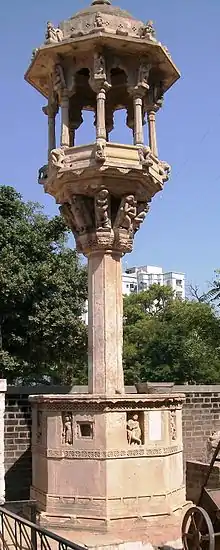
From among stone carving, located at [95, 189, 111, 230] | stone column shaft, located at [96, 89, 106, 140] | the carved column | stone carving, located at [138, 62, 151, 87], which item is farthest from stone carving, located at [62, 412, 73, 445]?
stone carving, located at [138, 62, 151, 87]

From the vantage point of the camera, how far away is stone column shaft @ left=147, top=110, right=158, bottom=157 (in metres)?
11.3

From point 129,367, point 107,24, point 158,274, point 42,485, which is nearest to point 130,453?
point 42,485

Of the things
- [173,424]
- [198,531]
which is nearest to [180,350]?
[173,424]

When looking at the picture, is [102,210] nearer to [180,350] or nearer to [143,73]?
[143,73]

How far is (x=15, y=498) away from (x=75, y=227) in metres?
4.74

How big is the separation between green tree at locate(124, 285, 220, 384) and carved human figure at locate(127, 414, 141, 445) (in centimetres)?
2339

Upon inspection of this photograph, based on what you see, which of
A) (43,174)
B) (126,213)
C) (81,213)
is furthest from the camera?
(43,174)

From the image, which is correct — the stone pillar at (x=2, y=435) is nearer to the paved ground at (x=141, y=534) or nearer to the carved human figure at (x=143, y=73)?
the paved ground at (x=141, y=534)

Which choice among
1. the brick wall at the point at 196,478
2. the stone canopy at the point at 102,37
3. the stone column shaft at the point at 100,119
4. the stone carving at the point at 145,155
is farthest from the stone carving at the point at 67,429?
the stone canopy at the point at 102,37

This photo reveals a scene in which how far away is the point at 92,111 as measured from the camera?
12.8 meters

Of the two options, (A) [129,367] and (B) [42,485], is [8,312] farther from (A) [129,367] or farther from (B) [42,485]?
(A) [129,367]

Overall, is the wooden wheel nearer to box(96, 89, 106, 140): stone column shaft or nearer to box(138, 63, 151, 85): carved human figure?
box(96, 89, 106, 140): stone column shaft

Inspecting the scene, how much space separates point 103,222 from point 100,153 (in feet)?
3.61

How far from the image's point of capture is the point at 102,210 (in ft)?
33.9
